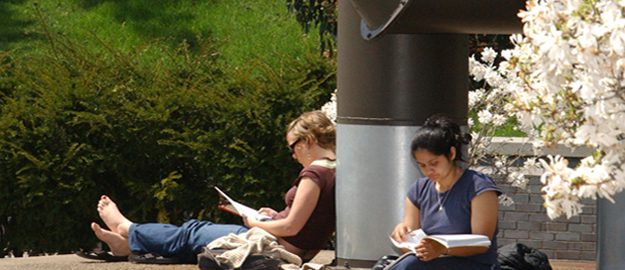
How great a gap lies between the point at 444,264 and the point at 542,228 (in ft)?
16.4

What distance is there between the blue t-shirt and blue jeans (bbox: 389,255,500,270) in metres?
0.02

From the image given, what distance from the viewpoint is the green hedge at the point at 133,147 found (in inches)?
382

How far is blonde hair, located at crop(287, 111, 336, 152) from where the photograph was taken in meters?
7.24

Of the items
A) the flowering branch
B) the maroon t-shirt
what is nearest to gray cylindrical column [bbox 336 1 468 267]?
the maroon t-shirt

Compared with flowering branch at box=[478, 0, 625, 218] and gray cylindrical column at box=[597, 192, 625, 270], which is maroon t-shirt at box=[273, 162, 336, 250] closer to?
gray cylindrical column at box=[597, 192, 625, 270]

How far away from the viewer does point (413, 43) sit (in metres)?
6.95

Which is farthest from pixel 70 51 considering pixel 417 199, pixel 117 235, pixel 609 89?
pixel 609 89

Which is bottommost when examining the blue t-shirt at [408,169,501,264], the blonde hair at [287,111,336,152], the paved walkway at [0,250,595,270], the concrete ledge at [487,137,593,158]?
the paved walkway at [0,250,595,270]

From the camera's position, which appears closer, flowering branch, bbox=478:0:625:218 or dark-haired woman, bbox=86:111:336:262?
flowering branch, bbox=478:0:625:218

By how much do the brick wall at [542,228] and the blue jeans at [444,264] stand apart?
4.80 metres

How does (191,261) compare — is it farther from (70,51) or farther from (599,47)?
(599,47)

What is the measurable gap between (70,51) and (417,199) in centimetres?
473

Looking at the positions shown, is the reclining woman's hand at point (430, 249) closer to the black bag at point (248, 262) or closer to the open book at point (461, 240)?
the open book at point (461, 240)

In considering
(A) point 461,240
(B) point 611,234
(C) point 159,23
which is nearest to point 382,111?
(B) point 611,234
